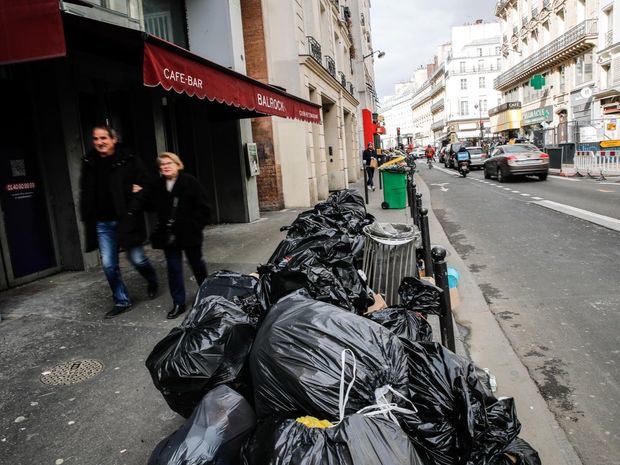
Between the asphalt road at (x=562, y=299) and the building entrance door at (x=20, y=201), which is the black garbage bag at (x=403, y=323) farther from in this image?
the building entrance door at (x=20, y=201)

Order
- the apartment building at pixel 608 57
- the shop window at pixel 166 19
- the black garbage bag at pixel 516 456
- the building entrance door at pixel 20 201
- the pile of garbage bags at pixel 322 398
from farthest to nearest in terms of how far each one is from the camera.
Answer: the apartment building at pixel 608 57, the shop window at pixel 166 19, the building entrance door at pixel 20 201, the black garbage bag at pixel 516 456, the pile of garbage bags at pixel 322 398

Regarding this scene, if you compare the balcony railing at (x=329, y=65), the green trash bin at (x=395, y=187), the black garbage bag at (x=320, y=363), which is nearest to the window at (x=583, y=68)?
the balcony railing at (x=329, y=65)

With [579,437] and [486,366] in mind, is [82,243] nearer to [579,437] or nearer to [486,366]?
[486,366]

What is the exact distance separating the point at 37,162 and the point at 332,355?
5.78 m

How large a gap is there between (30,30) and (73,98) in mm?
2409

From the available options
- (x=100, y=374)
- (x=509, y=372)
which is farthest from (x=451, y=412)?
(x=100, y=374)

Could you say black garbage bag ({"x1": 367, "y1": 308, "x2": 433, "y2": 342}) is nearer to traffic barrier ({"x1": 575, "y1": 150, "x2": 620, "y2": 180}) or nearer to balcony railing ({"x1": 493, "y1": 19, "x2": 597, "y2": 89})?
traffic barrier ({"x1": 575, "y1": 150, "x2": 620, "y2": 180})

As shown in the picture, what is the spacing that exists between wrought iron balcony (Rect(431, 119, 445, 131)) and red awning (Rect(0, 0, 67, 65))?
94.0m

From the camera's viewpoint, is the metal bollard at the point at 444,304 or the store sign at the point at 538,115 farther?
the store sign at the point at 538,115

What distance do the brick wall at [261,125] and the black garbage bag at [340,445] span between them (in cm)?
1135

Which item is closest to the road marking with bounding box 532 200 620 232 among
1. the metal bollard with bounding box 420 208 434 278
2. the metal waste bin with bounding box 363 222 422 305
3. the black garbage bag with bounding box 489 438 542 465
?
the metal bollard with bounding box 420 208 434 278

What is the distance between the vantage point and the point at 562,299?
5062 mm

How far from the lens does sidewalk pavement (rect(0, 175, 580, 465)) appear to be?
2609mm

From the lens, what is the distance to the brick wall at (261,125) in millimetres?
12727
